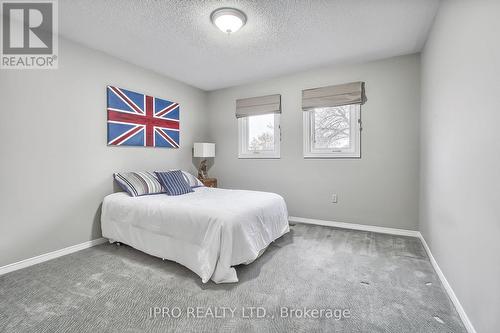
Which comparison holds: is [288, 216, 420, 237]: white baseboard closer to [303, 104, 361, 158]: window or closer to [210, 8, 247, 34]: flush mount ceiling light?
[303, 104, 361, 158]: window

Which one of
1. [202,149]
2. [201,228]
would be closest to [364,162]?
[201,228]

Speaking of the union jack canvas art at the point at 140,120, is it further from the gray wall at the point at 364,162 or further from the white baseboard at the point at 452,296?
the white baseboard at the point at 452,296

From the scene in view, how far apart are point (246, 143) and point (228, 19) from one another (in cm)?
246

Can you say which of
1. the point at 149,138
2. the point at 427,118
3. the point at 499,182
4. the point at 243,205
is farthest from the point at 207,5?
the point at 427,118

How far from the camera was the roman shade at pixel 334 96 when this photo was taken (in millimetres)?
3420

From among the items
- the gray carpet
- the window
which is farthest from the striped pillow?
the window

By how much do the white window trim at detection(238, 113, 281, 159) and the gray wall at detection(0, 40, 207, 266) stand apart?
1.84m

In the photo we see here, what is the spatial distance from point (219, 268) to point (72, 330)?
1.03 m

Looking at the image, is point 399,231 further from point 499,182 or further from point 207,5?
point 207,5

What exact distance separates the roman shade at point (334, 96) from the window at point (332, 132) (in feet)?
0.36

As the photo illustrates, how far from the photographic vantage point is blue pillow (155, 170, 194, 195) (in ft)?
10.4

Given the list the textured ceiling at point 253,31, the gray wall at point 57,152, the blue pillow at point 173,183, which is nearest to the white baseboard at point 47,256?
the gray wall at point 57,152

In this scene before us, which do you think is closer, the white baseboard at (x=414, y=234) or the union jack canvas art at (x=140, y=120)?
the white baseboard at (x=414, y=234)

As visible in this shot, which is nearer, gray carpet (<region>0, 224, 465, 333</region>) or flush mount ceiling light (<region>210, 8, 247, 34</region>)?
gray carpet (<region>0, 224, 465, 333</region>)
